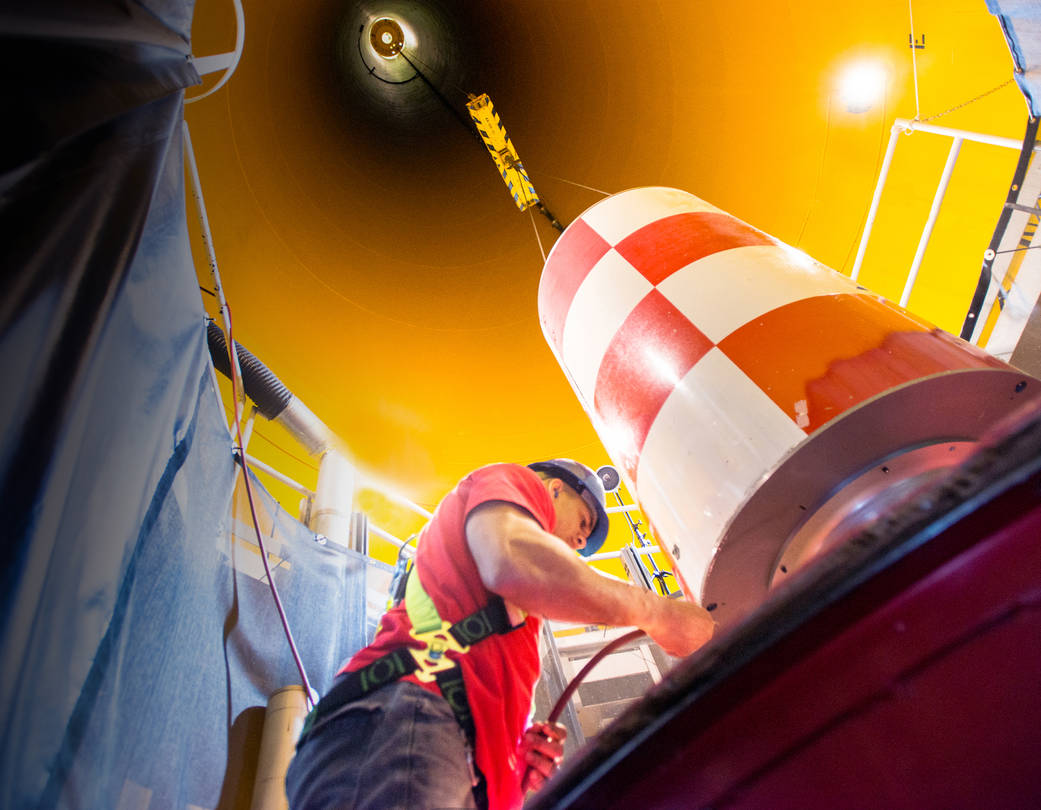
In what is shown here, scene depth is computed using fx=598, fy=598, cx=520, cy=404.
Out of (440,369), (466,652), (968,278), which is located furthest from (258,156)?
(968,278)

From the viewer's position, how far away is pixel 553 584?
1.01 meters

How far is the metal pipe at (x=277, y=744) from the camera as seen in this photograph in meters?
1.43

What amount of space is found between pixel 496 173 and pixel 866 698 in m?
4.34

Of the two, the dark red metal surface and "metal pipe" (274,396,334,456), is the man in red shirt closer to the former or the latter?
the dark red metal surface

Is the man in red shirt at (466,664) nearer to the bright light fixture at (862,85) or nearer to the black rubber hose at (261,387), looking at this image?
the black rubber hose at (261,387)

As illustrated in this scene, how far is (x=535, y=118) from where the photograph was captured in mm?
4062

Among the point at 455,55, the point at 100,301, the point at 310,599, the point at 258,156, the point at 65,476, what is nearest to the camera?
the point at 65,476

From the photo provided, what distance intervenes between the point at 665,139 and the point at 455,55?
5.01 feet

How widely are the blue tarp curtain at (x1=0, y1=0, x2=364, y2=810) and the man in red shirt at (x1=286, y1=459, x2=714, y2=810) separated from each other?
32 cm

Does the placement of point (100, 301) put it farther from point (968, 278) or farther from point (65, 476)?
point (968, 278)

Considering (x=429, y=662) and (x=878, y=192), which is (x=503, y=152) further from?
(x=429, y=662)

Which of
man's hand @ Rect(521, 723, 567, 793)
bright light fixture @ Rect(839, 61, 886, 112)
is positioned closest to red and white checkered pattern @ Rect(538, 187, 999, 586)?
man's hand @ Rect(521, 723, 567, 793)

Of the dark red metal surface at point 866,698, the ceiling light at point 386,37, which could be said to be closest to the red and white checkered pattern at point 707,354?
the dark red metal surface at point 866,698

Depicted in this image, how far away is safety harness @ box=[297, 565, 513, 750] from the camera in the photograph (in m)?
0.96
